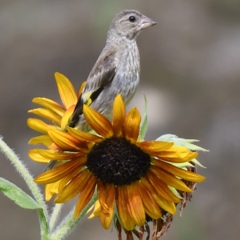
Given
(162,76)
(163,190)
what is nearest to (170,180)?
(163,190)

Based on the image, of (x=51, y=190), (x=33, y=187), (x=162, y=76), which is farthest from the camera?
(x=162, y=76)

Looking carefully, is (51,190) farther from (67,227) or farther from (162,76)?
(162,76)

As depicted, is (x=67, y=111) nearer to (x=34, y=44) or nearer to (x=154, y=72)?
(x=154, y=72)

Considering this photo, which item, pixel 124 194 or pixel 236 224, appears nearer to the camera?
pixel 124 194

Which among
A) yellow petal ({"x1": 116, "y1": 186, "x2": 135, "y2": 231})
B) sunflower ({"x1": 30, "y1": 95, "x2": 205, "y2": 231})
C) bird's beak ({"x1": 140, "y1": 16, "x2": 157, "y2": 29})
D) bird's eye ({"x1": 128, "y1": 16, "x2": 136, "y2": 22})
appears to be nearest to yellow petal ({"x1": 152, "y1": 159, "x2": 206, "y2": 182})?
sunflower ({"x1": 30, "y1": 95, "x2": 205, "y2": 231})

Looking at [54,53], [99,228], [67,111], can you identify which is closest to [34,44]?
[54,53]

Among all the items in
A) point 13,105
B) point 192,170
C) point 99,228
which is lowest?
point 99,228

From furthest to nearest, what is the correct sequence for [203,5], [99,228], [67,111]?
[203,5] → [99,228] → [67,111]
